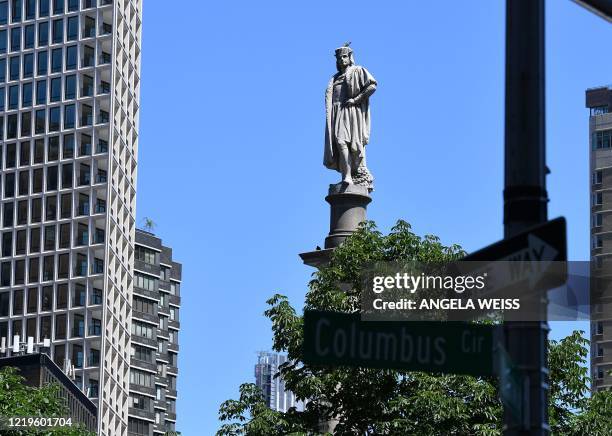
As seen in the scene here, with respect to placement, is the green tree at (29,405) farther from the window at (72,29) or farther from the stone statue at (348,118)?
the window at (72,29)

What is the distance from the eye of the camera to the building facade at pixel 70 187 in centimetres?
14825

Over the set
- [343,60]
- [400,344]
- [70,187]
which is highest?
[70,187]

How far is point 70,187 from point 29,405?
9928 centimetres

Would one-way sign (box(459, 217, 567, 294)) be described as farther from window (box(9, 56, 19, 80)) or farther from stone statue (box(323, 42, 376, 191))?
window (box(9, 56, 19, 80))

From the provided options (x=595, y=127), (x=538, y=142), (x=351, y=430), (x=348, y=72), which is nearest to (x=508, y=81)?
(x=538, y=142)

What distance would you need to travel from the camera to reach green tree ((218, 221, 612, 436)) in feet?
109

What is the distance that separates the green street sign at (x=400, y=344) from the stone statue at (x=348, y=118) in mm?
27681

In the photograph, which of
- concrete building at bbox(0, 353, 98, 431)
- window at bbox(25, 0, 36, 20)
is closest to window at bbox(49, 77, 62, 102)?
window at bbox(25, 0, 36, 20)

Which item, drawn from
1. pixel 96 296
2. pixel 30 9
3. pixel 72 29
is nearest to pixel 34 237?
pixel 96 296

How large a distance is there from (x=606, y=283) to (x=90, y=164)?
460ft

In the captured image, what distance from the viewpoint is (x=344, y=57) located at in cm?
3959

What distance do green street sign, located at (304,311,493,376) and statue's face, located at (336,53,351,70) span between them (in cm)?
2892

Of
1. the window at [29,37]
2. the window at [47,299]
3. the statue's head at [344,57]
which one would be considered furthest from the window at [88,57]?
the statue's head at [344,57]

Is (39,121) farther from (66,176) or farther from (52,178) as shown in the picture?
(66,176)
